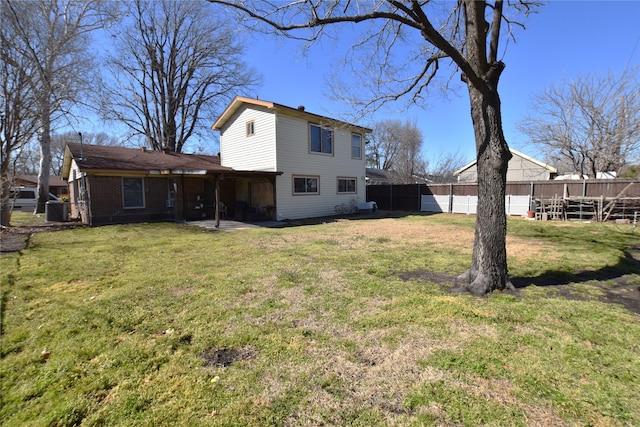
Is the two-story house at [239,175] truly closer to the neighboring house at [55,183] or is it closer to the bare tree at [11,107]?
the bare tree at [11,107]

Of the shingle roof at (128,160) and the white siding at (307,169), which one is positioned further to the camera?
the white siding at (307,169)

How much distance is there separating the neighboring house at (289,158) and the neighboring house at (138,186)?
1.06 metres

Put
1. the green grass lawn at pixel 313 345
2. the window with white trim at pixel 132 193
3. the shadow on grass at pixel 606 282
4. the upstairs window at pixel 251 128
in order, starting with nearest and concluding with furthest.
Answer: the green grass lawn at pixel 313 345 → the shadow on grass at pixel 606 282 → the window with white trim at pixel 132 193 → the upstairs window at pixel 251 128

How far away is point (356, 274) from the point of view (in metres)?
5.47

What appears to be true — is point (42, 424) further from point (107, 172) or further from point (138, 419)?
point (107, 172)

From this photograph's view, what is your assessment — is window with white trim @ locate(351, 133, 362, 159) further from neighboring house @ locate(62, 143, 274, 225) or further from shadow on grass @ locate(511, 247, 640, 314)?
shadow on grass @ locate(511, 247, 640, 314)

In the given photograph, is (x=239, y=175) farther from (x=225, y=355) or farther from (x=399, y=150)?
(x=399, y=150)

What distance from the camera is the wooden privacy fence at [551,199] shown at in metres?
13.8

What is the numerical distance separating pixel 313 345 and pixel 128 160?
1527 centimetres

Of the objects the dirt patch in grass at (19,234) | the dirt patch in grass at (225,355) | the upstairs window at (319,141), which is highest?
the upstairs window at (319,141)

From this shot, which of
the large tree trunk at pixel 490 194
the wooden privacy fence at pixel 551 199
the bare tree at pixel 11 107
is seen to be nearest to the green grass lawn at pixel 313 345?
the large tree trunk at pixel 490 194

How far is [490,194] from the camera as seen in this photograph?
14.8 ft

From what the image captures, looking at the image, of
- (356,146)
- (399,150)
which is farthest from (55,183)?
(399,150)

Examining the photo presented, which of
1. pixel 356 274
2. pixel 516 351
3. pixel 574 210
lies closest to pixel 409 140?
pixel 574 210
